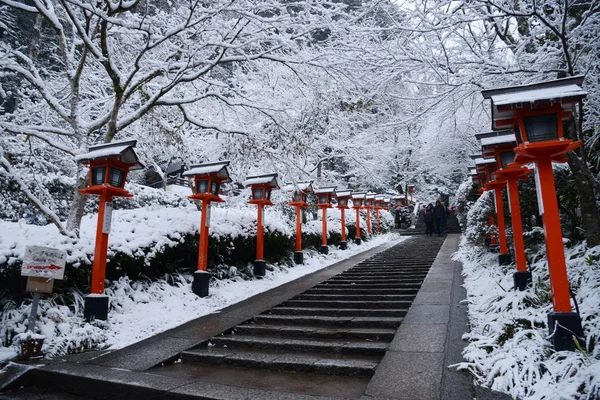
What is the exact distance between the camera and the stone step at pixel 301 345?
13.8 ft

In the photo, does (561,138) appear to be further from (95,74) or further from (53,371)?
(95,74)

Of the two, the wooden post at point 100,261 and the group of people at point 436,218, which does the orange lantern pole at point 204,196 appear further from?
the group of people at point 436,218

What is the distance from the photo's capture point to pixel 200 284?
22.7ft

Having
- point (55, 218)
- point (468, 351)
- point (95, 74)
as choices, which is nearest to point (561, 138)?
point (468, 351)

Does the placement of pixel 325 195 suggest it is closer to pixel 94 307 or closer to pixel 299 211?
pixel 299 211

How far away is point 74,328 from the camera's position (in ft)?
16.5

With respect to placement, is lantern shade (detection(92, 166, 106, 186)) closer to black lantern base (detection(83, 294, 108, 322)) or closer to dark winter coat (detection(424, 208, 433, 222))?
black lantern base (detection(83, 294, 108, 322))

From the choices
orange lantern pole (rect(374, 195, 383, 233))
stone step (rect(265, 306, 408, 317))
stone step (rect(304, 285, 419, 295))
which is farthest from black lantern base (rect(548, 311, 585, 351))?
orange lantern pole (rect(374, 195, 383, 233))

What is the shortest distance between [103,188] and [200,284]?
2.52 meters

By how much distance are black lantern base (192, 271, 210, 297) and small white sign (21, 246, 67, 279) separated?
2511 millimetres

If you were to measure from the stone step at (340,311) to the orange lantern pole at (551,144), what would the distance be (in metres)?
2.26

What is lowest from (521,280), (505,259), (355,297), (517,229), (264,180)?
(355,297)

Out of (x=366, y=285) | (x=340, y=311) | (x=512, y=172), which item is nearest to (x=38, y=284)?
(x=340, y=311)

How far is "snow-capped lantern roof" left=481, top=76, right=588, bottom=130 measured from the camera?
132 inches
